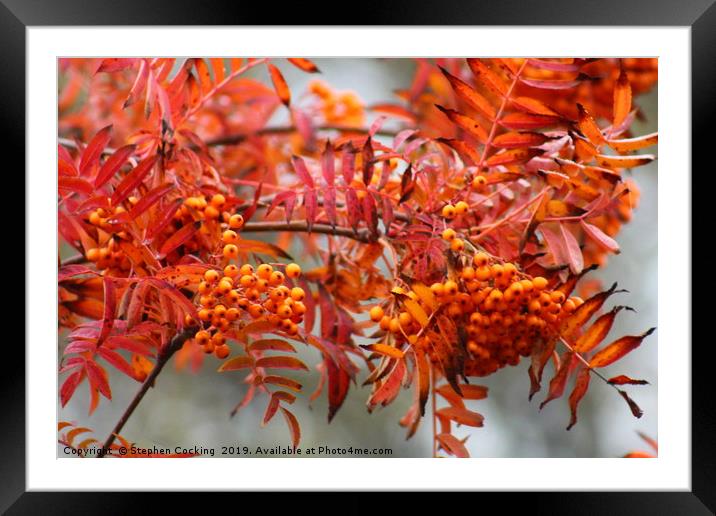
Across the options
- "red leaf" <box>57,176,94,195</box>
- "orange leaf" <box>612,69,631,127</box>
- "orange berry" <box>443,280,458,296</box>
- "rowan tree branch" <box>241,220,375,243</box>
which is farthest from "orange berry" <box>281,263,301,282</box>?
"orange leaf" <box>612,69,631,127</box>

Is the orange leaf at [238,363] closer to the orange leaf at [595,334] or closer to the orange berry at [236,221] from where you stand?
the orange berry at [236,221]

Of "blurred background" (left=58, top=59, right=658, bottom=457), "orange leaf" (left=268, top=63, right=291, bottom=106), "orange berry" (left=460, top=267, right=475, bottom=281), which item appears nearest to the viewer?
"orange berry" (left=460, top=267, right=475, bottom=281)

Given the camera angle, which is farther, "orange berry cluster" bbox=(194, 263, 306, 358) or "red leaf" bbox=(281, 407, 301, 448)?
"red leaf" bbox=(281, 407, 301, 448)

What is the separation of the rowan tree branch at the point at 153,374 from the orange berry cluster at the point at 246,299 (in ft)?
0.16

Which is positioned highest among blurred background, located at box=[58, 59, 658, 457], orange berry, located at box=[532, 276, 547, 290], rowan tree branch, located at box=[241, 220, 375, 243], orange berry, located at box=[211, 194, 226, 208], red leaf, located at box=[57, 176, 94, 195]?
red leaf, located at box=[57, 176, 94, 195]

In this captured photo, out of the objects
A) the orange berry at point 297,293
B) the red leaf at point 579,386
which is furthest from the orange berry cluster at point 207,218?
the red leaf at point 579,386

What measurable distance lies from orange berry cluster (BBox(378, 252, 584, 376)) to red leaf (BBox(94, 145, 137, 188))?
1.42 feet

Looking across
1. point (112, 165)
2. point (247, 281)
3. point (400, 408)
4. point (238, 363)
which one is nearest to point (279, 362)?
point (238, 363)

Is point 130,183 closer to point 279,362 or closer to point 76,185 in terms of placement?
point 76,185

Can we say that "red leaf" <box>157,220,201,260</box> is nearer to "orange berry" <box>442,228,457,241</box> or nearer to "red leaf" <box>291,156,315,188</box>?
"red leaf" <box>291,156,315,188</box>

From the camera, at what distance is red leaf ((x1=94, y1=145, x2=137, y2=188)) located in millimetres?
1146

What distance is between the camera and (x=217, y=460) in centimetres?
125
